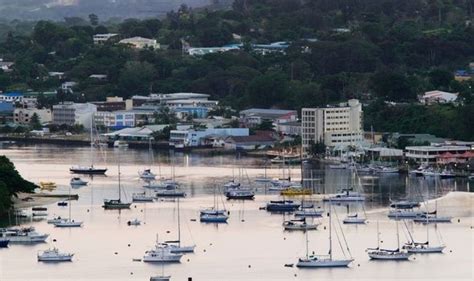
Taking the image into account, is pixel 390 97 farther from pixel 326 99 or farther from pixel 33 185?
pixel 33 185

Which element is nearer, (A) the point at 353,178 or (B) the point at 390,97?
(A) the point at 353,178

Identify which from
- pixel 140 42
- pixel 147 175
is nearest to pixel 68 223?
pixel 147 175

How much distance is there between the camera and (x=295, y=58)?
5912 centimetres

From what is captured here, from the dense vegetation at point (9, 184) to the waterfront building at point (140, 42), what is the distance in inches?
1147

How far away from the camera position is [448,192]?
37031mm

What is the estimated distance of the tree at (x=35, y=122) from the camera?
5303 cm

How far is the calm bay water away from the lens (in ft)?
91.2

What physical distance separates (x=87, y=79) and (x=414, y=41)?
902 cm

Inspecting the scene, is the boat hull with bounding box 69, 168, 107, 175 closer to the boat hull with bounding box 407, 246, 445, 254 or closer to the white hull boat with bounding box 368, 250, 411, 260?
the boat hull with bounding box 407, 246, 445, 254

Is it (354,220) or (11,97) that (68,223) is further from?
(11,97)

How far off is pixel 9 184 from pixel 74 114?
19.4m

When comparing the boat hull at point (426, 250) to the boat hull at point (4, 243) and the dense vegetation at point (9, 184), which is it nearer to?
the boat hull at point (4, 243)

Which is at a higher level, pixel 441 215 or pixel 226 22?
pixel 226 22

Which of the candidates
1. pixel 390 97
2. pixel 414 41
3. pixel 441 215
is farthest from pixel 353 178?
pixel 414 41
